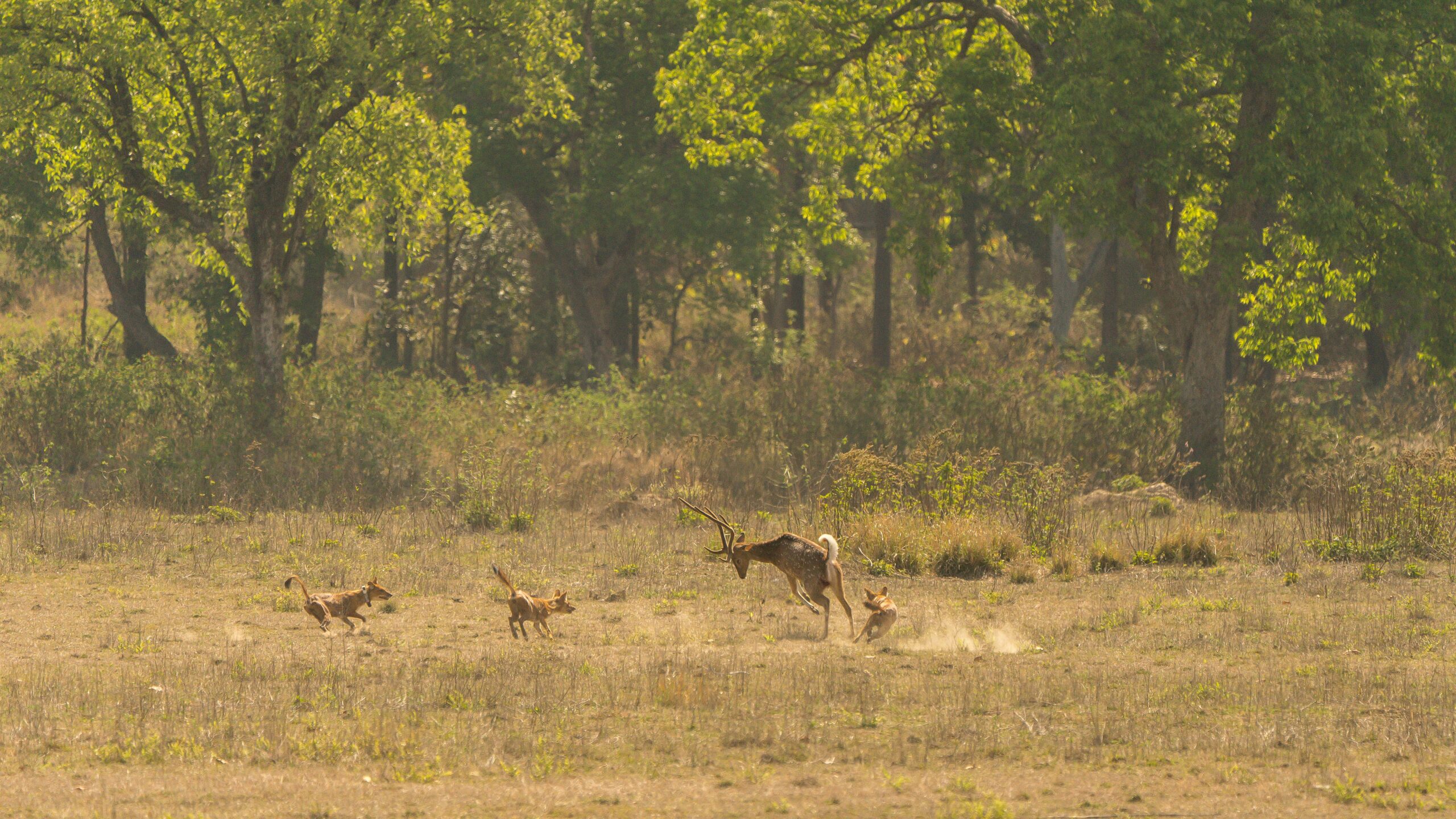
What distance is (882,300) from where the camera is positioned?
36.5 m

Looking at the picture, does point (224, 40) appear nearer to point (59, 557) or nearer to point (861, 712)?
point (59, 557)

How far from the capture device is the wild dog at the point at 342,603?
1148 cm

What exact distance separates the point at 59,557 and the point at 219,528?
7.68 ft

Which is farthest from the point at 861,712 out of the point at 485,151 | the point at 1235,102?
the point at 485,151

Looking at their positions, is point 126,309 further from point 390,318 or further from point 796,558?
point 796,558

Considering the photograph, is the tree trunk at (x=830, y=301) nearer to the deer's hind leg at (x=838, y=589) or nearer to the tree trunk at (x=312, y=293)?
Result: the tree trunk at (x=312, y=293)

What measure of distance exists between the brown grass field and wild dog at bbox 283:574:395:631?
0.24 meters

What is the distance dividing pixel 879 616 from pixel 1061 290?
3140 cm

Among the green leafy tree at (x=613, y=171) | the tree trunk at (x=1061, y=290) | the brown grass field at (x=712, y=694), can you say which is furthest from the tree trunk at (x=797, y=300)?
the brown grass field at (x=712, y=694)

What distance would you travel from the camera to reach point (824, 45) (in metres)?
23.3

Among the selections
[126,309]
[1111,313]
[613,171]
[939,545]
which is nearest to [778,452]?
[939,545]

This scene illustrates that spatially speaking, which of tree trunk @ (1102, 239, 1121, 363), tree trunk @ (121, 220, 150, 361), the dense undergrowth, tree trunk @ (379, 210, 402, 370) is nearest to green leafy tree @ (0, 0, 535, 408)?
the dense undergrowth

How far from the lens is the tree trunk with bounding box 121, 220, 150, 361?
34.5 metres

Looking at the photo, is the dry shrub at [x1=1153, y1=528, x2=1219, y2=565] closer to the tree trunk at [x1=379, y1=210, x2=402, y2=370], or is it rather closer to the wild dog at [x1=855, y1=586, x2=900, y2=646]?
the wild dog at [x1=855, y1=586, x2=900, y2=646]
